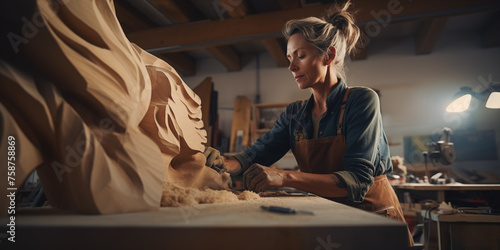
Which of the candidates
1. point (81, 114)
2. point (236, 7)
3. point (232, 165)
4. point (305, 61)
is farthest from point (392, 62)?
point (81, 114)

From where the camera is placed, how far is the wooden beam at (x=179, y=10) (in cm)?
345

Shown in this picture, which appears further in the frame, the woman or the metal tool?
the woman

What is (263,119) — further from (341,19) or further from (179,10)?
(341,19)

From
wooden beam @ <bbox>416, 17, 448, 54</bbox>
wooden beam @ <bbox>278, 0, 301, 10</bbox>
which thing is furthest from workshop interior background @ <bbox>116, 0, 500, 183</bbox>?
wooden beam @ <bbox>278, 0, 301, 10</bbox>

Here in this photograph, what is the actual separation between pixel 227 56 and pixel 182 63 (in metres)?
0.93

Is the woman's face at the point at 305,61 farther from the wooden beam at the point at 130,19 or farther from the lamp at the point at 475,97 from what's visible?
the wooden beam at the point at 130,19

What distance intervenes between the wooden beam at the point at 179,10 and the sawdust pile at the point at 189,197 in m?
2.85

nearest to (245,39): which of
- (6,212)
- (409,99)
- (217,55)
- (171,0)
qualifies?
(171,0)

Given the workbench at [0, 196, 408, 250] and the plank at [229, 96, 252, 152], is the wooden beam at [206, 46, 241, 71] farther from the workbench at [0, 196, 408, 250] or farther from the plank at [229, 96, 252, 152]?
the workbench at [0, 196, 408, 250]

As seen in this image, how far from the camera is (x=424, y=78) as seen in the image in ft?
16.1

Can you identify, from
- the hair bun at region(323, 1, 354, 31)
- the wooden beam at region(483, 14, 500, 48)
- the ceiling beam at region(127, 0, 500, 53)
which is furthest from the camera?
the wooden beam at region(483, 14, 500, 48)

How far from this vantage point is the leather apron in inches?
56.4

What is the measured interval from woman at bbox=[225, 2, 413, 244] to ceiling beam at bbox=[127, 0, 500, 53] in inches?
71.1

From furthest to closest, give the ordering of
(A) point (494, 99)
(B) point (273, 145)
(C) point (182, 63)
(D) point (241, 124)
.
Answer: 1. (C) point (182, 63)
2. (D) point (241, 124)
3. (A) point (494, 99)
4. (B) point (273, 145)
